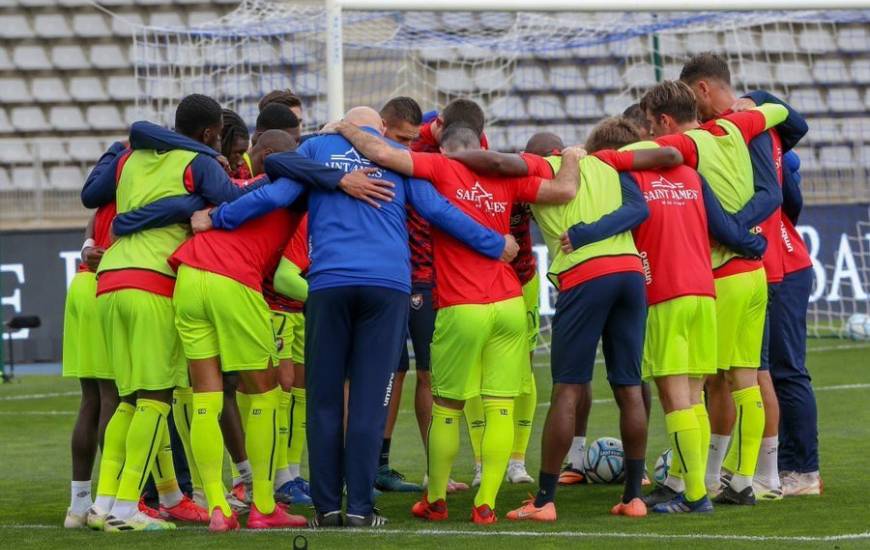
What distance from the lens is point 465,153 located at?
6.63 meters

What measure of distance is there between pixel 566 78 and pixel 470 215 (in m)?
15.7

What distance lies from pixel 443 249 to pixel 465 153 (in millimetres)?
468

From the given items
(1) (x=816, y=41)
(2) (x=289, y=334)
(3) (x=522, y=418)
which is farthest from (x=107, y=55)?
(3) (x=522, y=418)

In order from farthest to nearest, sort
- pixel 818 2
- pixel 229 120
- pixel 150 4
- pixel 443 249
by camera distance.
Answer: pixel 150 4 < pixel 818 2 < pixel 229 120 < pixel 443 249

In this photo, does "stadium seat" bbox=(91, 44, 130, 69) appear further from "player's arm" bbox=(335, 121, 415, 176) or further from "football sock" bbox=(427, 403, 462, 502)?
"football sock" bbox=(427, 403, 462, 502)

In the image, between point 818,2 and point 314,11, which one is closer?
point 818,2

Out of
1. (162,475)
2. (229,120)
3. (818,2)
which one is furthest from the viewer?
(818,2)

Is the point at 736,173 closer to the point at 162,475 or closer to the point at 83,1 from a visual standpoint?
the point at 162,475

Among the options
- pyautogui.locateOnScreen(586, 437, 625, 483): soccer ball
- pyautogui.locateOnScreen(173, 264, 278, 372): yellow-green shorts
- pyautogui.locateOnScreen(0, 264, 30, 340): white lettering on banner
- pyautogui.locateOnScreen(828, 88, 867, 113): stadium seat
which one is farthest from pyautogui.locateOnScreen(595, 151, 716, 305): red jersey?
pyautogui.locateOnScreen(828, 88, 867, 113): stadium seat

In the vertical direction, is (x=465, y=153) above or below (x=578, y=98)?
below

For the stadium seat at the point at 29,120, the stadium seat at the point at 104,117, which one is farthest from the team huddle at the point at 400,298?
the stadium seat at the point at 29,120

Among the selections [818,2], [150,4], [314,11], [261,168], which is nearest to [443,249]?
[261,168]

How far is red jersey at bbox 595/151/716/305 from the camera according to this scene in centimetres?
674

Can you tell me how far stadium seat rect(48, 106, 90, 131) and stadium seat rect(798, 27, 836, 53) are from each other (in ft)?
38.6
